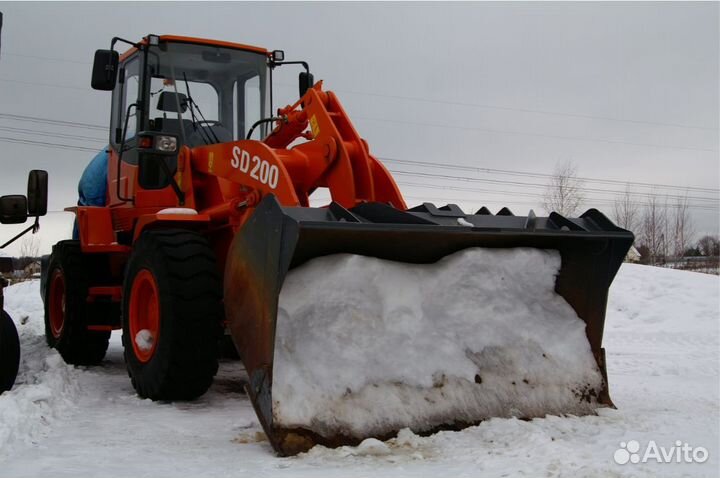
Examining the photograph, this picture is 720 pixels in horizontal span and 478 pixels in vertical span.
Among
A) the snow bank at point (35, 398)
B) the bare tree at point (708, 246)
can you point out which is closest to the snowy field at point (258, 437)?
the snow bank at point (35, 398)

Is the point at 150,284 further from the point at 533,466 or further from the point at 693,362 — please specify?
the point at 693,362

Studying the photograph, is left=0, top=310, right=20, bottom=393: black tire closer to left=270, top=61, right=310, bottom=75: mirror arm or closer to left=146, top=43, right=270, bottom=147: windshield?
left=146, top=43, right=270, bottom=147: windshield

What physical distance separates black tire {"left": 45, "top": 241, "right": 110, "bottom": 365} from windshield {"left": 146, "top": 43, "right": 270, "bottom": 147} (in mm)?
1722

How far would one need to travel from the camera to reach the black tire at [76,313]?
Result: 7.35m

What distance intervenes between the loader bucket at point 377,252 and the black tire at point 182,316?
0.53 meters

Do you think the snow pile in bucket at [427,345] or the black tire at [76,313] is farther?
the black tire at [76,313]

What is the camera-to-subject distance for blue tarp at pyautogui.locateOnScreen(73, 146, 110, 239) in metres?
9.00

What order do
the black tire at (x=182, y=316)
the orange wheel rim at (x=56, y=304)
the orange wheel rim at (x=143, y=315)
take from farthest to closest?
the orange wheel rim at (x=56, y=304)
the orange wheel rim at (x=143, y=315)
the black tire at (x=182, y=316)

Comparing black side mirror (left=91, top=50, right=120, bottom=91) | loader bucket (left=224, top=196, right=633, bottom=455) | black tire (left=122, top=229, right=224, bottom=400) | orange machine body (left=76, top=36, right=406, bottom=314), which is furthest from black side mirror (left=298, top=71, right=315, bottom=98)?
loader bucket (left=224, top=196, right=633, bottom=455)

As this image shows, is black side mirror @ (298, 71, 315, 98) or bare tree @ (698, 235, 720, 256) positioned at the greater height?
black side mirror @ (298, 71, 315, 98)

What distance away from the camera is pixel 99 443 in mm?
4215

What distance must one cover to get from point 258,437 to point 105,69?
11.7ft

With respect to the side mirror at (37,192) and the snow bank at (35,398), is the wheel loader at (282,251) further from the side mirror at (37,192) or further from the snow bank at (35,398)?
the side mirror at (37,192)

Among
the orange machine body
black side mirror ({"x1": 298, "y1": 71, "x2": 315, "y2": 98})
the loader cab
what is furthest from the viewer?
black side mirror ({"x1": 298, "y1": 71, "x2": 315, "y2": 98})
